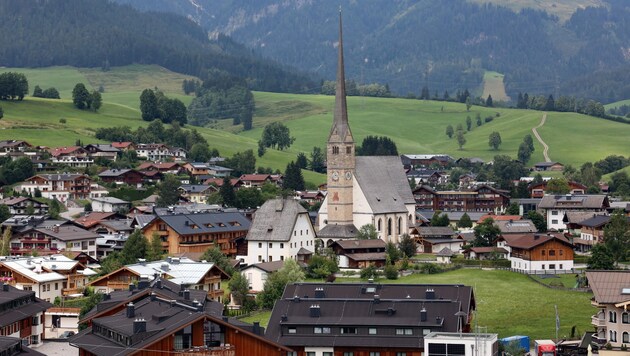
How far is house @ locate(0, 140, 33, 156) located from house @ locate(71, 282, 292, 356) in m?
92.6

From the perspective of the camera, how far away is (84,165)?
14675cm

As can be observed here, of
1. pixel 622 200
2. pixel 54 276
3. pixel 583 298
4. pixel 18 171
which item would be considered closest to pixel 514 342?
pixel 583 298

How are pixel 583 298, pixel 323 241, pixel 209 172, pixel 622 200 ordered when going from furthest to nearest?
pixel 209 172 < pixel 622 200 < pixel 323 241 < pixel 583 298

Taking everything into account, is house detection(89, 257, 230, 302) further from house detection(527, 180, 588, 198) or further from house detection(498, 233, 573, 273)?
house detection(527, 180, 588, 198)

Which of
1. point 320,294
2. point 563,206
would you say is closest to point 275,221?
point 563,206

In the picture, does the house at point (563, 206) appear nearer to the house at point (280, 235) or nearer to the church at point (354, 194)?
the church at point (354, 194)

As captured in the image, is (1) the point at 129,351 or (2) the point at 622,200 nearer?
(1) the point at 129,351

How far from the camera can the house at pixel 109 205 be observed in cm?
12388

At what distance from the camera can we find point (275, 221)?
319 feet

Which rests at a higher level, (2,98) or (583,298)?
(2,98)

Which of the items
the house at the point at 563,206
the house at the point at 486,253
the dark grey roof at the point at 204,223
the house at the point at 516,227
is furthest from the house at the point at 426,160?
the house at the point at 486,253

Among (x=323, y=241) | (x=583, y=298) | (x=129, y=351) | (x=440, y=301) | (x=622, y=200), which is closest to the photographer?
(x=129, y=351)

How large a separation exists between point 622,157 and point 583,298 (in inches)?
4384

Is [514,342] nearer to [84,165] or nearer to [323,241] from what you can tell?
[323,241]
